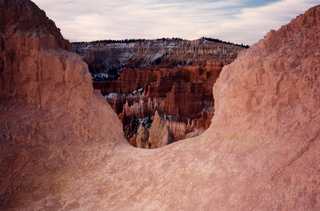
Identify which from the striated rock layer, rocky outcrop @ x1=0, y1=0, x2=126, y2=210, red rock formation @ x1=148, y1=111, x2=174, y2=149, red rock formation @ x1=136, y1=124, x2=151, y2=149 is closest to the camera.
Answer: the striated rock layer

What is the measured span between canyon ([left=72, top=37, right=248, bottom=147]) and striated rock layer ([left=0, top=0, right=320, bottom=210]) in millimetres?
10372

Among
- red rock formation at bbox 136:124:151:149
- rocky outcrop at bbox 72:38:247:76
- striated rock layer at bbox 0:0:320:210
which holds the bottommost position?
red rock formation at bbox 136:124:151:149

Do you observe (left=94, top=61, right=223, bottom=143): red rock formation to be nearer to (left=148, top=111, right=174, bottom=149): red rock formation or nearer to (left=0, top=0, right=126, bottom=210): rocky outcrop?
(left=148, top=111, right=174, bottom=149): red rock formation

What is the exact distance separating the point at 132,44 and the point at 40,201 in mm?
83661

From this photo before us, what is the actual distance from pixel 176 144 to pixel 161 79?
111ft

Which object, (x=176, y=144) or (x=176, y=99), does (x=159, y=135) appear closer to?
(x=176, y=144)

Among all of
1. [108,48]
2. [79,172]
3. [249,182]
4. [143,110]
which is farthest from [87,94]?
[108,48]

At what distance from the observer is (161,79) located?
1539 inches

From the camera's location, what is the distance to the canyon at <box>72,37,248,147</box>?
95.2 feet

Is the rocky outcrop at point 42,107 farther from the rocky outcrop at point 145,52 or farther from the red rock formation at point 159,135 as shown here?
the rocky outcrop at point 145,52

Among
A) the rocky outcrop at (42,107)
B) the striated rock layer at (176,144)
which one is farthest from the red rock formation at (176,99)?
the striated rock layer at (176,144)

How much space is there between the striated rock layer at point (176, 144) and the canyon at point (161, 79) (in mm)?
10372

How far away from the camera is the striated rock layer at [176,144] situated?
3.61 metres

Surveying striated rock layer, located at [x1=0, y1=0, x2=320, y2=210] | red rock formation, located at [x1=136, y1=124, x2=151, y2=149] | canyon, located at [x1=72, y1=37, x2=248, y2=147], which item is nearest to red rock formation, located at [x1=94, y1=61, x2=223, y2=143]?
canyon, located at [x1=72, y1=37, x2=248, y2=147]
